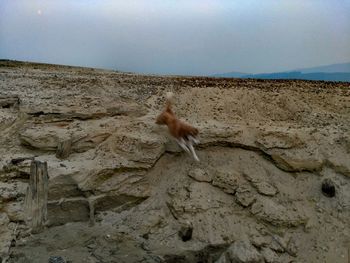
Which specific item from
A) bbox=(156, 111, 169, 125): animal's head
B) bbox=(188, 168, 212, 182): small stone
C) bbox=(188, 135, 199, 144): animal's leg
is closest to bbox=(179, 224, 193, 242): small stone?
bbox=(188, 168, 212, 182): small stone

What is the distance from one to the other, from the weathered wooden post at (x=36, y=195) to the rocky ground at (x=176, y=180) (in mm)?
206

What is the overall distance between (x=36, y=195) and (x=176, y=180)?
3656 millimetres

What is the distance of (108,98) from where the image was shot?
13.0 meters

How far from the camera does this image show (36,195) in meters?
9.30

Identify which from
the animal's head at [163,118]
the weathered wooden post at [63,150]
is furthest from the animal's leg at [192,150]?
the weathered wooden post at [63,150]

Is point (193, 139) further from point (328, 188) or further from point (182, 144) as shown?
point (328, 188)

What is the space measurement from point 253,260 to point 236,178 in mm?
2465

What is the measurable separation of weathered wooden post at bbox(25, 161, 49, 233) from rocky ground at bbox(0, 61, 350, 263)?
0.21m

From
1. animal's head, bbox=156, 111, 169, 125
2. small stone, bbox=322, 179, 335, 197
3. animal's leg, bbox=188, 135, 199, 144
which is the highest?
animal's head, bbox=156, 111, 169, 125

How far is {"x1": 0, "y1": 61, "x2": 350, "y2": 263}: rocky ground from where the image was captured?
9484mm

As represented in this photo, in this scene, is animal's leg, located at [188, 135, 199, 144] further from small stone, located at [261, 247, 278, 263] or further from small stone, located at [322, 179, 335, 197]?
small stone, located at [322, 179, 335, 197]

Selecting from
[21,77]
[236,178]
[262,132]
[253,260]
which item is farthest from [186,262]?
[21,77]

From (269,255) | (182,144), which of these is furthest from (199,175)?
(269,255)

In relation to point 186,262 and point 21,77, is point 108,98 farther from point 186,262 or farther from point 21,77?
point 186,262
